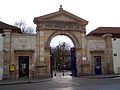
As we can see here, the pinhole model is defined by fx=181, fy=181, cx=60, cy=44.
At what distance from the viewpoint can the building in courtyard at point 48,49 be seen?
21.3 meters

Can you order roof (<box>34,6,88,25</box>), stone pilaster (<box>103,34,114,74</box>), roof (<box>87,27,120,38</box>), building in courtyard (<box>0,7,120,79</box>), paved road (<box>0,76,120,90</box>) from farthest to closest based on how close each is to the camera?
roof (<box>87,27,120,38</box>), stone pilaster (<box>103,34,114,74</box>), roof (<box>34,6,88,25</box>), building in courtyard (<box>0,7,120,79</box>), paved road (<box>0,76,120,90</box>)

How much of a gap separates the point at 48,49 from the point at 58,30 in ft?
9.13

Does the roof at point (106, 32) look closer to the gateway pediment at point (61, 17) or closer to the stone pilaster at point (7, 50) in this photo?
the gateway pediment at point (61, 17)

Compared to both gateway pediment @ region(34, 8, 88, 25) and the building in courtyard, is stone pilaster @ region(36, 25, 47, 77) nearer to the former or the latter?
the building in courtyard

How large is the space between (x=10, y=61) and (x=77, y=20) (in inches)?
394

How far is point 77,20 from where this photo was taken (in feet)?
78.6

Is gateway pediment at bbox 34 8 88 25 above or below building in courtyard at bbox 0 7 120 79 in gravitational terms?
above

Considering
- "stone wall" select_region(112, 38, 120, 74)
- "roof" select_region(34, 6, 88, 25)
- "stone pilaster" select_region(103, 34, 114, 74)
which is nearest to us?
"roof" select_region(34, 6, 88, 25)

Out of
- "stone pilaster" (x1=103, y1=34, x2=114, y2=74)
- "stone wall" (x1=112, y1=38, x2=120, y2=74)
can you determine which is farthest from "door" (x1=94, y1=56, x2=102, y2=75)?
"stone wall" (x1=112, y1=38, x2=120, y2=74)

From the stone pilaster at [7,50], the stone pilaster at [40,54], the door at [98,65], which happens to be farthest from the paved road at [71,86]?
the door at [98,65]

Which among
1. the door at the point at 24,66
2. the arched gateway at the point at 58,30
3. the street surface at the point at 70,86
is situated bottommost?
the street surface at the point at 70,86

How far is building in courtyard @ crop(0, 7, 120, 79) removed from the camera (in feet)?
69.8

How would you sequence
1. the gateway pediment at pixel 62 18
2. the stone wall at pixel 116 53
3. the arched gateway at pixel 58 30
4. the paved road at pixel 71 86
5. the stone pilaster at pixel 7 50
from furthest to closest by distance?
the stone wall at pixel 116 53 < the gateway pediment at pixel 62 18 < the arched gateway at pixel 58 30 < the stone pilaster at pixel 7 50 < the paved road at pixel 71 86

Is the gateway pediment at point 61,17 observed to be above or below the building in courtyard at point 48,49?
above
